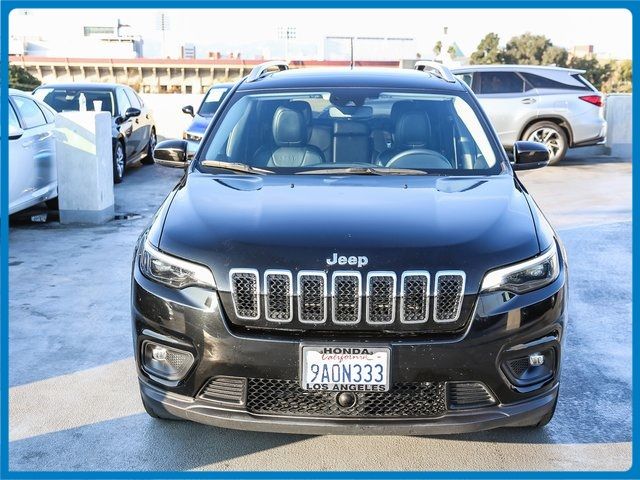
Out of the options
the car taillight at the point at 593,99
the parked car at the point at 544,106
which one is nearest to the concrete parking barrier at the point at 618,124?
the parked car at the point at 544,106

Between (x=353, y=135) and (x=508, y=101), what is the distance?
11.0m

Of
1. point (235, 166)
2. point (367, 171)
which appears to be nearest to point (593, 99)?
point (367, 171)

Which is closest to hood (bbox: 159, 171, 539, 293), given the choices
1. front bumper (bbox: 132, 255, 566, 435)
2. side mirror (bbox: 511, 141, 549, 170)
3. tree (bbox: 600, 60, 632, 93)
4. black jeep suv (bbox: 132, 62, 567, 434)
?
black jeep suv (bbox: 132, 62, 567, 434)

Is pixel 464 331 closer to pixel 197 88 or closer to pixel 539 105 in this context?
pixel 539 105

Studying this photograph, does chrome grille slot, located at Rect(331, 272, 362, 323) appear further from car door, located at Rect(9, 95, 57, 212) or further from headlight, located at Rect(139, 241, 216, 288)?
car door, located at Rect(9, 95, 57, 212)

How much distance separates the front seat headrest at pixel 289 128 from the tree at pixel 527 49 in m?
81.7

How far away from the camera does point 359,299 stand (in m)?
3.21

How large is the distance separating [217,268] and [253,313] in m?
0.23

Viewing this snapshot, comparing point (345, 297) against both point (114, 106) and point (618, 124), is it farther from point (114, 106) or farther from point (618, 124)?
point (618, 124)

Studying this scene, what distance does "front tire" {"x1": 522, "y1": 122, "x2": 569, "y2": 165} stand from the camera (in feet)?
49.8

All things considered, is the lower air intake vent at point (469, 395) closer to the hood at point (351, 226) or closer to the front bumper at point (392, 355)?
the front bumper at point (392, 355)

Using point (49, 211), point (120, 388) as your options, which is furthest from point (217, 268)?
point (49, 211)

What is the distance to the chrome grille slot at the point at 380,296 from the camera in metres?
3.21

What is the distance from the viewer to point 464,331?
324cm
